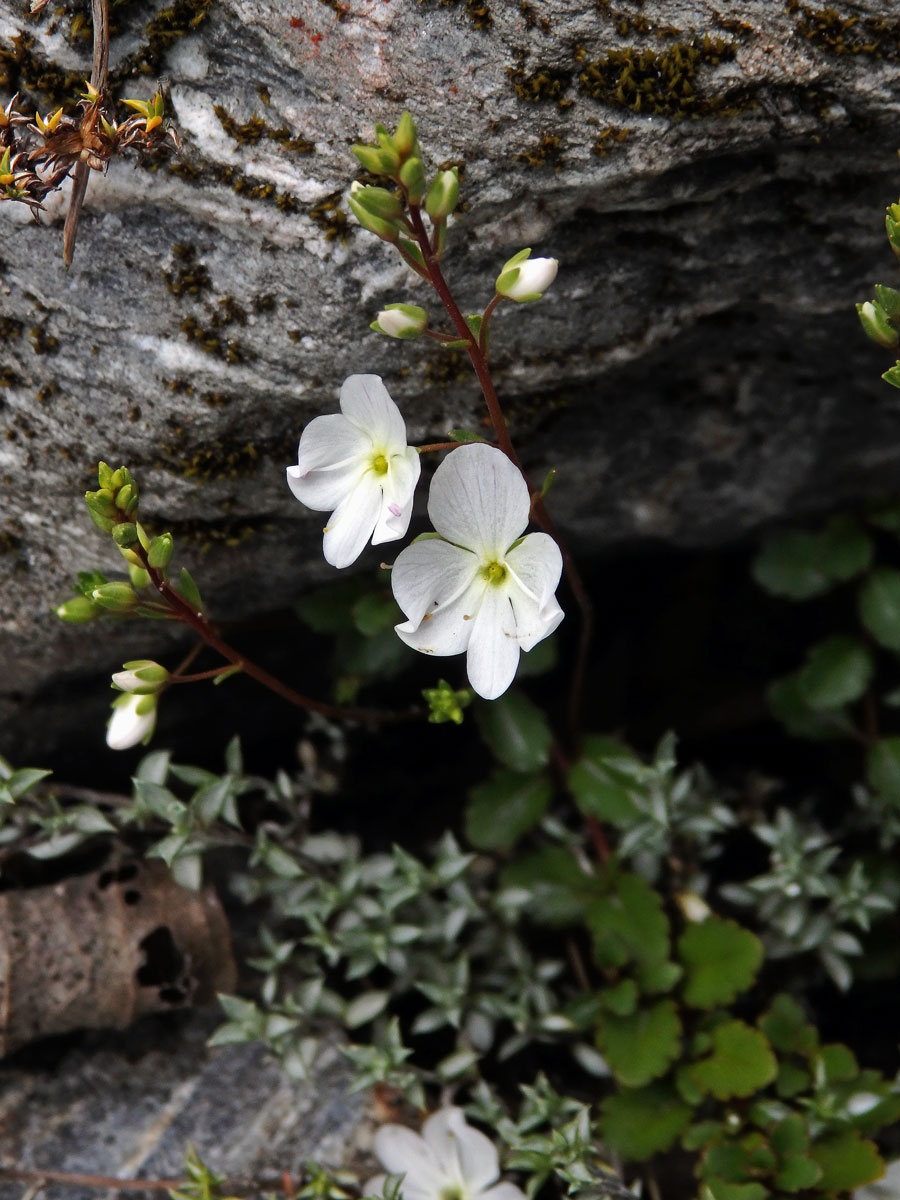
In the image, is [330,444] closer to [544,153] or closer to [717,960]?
[544,153]

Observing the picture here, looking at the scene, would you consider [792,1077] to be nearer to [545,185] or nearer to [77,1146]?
[77,1146]

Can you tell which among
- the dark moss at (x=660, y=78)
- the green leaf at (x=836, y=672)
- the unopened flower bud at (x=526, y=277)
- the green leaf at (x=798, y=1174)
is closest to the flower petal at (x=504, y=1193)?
the green leaf at (x=798, y=1174)

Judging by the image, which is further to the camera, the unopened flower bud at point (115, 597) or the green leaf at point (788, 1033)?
the green leaf at point (788, 1033)

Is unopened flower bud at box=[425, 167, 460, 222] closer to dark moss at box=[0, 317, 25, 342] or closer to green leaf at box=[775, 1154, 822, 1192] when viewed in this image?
dark moss at box=[0, 317, 25, 342]

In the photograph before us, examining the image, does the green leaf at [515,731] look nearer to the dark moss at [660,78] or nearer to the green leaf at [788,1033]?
the green leaf at [788,1033]

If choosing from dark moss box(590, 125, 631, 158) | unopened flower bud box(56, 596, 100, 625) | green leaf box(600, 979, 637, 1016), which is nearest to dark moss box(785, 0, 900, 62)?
dark moss box(590, 125, 631, 158)

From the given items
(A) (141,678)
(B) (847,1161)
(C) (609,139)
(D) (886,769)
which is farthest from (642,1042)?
(C) (609,139)
